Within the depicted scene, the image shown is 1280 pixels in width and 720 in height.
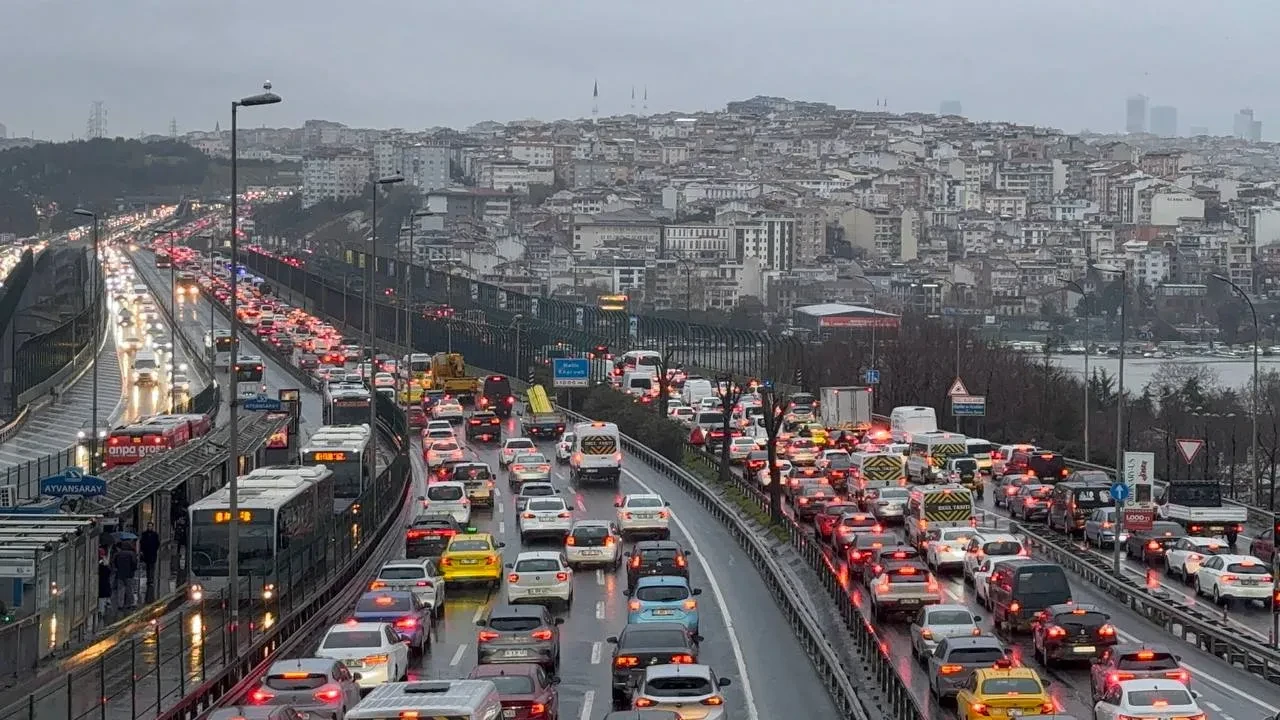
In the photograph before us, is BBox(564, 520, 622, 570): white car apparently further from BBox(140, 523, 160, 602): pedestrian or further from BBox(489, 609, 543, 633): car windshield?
BBox(489, 609, 543, 633): car windshield

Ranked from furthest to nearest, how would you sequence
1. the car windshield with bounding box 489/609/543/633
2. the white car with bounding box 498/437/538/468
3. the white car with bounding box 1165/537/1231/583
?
the white car with bounding box 498/437/538/468, the white car with bounding box 1165/537/1231/583, the car windshield with bounding box 489/609/543/633

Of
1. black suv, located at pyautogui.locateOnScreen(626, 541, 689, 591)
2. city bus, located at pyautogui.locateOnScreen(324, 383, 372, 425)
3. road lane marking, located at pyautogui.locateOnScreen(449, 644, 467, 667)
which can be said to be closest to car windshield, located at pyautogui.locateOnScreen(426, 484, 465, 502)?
black suv, located at pyautogui.locateOnScreen(626, 541, 689, 591)

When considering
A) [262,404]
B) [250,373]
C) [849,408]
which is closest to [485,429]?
[262,404]

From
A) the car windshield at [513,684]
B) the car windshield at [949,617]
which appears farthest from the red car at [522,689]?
the car windshield at [949,617]

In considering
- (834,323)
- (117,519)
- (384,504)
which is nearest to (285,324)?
(834,323)

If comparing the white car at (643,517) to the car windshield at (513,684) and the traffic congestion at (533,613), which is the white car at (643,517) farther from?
the car windshield at (513,684)

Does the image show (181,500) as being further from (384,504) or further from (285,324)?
(285,324)
